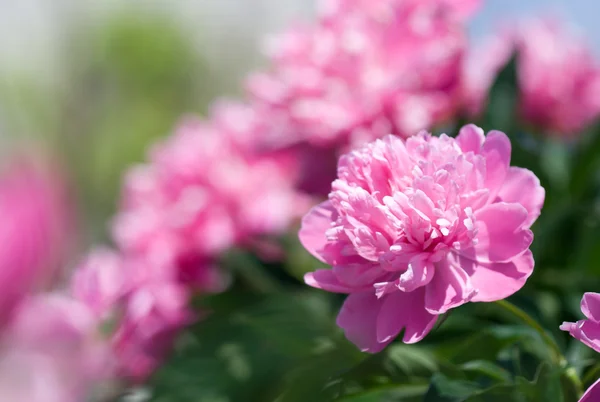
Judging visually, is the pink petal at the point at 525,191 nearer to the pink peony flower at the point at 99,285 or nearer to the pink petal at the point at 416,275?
the pink petal at the point at 416,275

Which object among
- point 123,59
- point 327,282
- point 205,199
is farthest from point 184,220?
point 123,59

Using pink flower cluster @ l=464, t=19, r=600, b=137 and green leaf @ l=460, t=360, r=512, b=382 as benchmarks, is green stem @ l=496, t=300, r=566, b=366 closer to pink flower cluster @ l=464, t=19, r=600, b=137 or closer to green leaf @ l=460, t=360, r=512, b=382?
green leaf @ l=460, t=360, r=512, b=382

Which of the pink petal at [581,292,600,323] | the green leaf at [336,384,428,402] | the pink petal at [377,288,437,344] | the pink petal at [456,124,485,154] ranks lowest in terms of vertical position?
the green leaf at [336,384,428,402]

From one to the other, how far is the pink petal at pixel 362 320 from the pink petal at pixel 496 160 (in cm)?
8

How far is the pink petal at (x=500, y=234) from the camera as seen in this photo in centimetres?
35

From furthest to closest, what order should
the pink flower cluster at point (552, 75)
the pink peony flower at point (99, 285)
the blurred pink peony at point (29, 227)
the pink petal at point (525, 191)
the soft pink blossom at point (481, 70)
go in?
1. the pink flower cluster at point (552, 75)
2. the soft pink blossom at point (481, 70)
3. the pink peony flower at point (99, 285)
4. the pink petal at point (525, 191)
5. the blurred pink peony at point (29, 227)

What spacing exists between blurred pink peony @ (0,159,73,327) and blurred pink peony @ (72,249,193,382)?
26 cm

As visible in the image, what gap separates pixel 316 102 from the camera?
73cm

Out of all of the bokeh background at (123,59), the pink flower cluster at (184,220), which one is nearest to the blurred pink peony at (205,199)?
the pink flower cluster at (184,220)

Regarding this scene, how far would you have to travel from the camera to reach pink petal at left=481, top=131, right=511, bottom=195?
36 cm

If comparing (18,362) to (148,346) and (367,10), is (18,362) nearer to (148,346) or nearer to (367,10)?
(148,346)

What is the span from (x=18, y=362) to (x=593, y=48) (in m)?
0.94

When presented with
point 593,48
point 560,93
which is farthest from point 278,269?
point 593,48

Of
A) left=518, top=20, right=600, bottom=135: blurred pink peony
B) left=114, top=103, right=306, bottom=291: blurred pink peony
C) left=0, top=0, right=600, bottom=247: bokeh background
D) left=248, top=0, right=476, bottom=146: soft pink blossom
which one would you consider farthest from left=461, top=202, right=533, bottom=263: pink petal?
left=0, top=0, right=600, bottom=247: bokeh background
